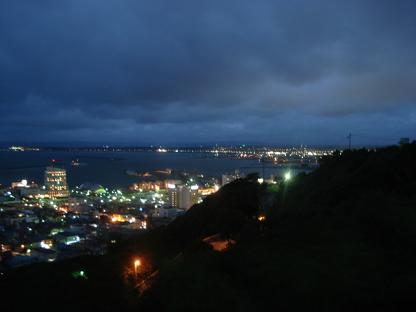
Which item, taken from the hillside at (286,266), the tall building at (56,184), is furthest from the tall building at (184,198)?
the hillside at (286,266)

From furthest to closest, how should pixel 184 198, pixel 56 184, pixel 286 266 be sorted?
pixel 56 184, pixel 184 198, pixel 286 266

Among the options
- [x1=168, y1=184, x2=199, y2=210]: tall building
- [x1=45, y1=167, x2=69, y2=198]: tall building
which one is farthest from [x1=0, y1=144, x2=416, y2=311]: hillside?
[x1=45, y1=167, x2=69, y2=198]: tall building

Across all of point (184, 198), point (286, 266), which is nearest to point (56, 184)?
point (184, 198)

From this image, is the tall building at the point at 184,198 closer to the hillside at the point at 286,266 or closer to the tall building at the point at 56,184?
the tall building at the point at 56,184

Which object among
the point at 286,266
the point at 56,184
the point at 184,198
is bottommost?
the point at 56,184

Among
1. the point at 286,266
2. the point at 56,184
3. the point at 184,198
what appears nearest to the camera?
the point at 286,266

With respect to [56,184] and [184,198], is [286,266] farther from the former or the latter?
[56,184]

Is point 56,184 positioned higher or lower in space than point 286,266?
lower

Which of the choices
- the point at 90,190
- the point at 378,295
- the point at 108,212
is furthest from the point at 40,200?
the point at 378,295

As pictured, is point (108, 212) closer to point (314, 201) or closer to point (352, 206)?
point (314, 201)

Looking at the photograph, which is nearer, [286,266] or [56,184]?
[286,266]
